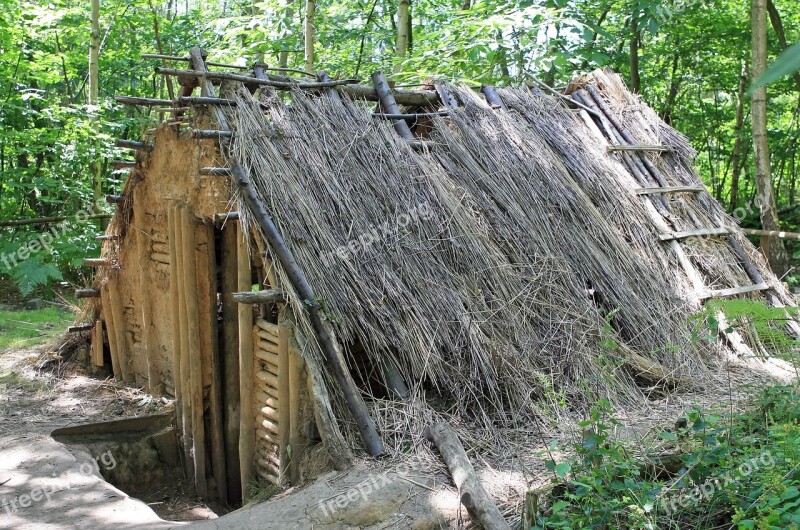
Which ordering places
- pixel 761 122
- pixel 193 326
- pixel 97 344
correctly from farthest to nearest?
pixel 761 122 → pixel 97 344 → pixel 193 326

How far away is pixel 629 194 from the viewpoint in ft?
22.5

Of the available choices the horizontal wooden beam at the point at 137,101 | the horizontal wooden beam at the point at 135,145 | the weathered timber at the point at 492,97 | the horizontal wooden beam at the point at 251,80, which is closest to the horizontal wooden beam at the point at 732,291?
the weathered timber at the point at 492,97

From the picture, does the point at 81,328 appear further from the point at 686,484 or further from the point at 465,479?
the point at 686,484

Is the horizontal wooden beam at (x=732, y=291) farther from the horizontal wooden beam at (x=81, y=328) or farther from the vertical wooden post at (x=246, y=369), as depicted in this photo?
the horizontal wooden beam at (x=81, y=328)

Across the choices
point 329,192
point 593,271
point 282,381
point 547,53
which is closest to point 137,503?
point 282,381

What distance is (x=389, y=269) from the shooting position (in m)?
5.06

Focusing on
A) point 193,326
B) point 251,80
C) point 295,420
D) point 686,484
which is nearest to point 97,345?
point 193,326

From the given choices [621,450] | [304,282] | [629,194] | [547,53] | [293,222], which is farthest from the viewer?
[547,53]

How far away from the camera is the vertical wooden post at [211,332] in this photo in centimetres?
603

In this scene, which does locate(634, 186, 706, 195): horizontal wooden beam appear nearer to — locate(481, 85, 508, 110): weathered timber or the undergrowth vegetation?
locate(481, 85, 508, 110): weathered timber

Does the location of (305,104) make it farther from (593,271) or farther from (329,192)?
(593,271)

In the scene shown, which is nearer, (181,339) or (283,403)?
(283,403)

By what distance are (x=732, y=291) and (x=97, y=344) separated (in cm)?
645

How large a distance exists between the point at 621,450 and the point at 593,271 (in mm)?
2442
